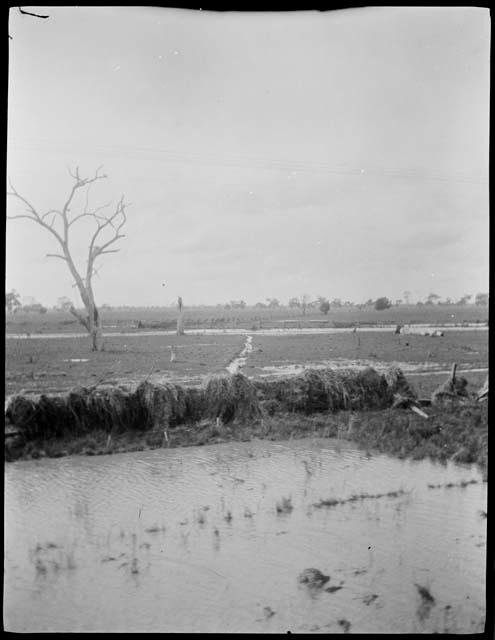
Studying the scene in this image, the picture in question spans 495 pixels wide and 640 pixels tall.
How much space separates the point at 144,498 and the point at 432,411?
1.82 m

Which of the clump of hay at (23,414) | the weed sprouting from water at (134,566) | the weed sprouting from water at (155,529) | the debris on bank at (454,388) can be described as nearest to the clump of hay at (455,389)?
the debris on bank at (454,388)

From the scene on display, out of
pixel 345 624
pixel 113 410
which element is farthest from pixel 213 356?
pixel 345 624

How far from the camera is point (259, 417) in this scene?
3330 millimetres

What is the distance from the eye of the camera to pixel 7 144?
300 centimetres

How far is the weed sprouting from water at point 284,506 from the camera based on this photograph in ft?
10.2

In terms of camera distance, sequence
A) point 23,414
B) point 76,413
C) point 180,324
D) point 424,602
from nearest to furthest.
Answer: point 424,602 < point 23,414 < point 76,413 < point 180,324

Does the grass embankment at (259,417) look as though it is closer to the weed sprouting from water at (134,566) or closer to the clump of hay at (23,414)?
the clump of hay at (23,414)

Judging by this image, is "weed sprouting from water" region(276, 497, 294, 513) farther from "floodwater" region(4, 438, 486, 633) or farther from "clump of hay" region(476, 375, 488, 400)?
"clump of hay" region(476, 375, 488, 400)

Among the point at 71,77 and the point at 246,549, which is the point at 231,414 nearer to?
the point at 246,549

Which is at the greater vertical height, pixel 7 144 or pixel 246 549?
pixel 7 144

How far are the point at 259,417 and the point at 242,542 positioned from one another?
719 mm

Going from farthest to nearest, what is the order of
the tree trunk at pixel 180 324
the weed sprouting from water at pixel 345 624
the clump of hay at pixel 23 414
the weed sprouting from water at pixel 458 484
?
the tree trunk at pixel 180 324, the weed sprouting from water at pixel 458 484, the clump of hay at pixel 23 414, the weed sprouting from water at pixel 345 624

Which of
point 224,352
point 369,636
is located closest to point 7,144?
point 224,352

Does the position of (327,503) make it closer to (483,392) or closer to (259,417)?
(259,417)
